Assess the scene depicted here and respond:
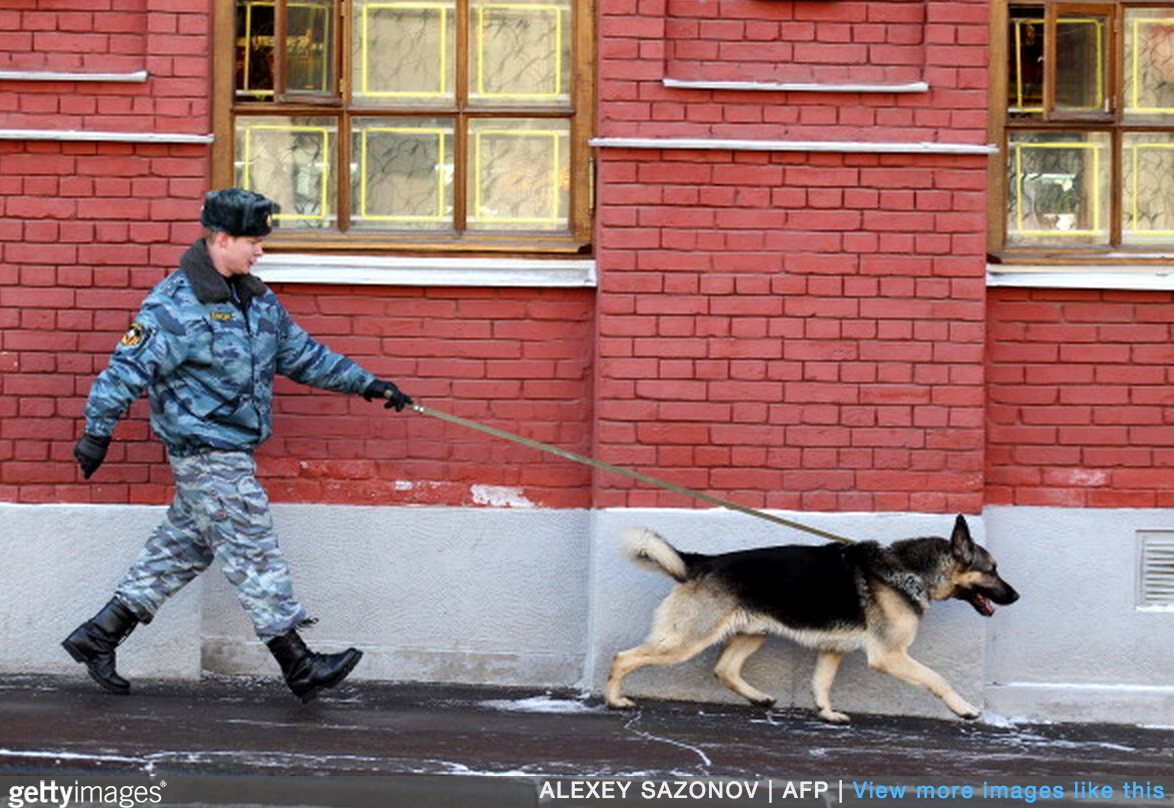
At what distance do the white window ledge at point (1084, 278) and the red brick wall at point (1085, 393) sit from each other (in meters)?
0.06

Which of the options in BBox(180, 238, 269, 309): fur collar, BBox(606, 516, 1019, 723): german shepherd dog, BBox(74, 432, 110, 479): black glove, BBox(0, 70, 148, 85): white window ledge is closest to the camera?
BBox(74, 432, 110, 479): black glove

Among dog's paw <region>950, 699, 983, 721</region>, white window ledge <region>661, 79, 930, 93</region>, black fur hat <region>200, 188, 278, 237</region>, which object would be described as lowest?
dog's paw <region>950, 699, 983, 721</region>

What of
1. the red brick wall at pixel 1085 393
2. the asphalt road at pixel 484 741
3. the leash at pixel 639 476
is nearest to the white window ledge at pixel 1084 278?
the red brick wall at pixel 1085 393

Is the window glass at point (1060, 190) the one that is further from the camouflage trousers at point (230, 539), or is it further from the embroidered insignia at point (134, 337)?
the embroidered insignia at point (134, 337)

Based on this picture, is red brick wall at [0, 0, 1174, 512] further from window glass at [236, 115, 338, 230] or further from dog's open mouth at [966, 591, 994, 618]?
dog's open mouth at [966, 591, 994, 618]

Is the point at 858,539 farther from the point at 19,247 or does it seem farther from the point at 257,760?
the point at 19,247

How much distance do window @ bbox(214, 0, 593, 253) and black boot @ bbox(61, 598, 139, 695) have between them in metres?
1.80

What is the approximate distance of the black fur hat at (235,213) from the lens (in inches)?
281

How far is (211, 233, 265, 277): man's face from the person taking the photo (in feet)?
23.6

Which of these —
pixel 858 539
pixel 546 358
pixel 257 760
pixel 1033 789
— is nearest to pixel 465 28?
pixel 546 358

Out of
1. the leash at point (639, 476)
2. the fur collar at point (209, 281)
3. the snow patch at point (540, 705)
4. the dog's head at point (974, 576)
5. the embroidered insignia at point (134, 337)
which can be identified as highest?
the fur collar at point (209, 281)

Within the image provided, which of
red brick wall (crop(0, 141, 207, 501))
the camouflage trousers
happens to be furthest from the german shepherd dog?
red brick wall (crop(0, 141, 207, 501))

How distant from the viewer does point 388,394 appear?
24.5ft

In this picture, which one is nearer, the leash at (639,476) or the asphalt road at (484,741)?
the asphalt road at (484,741)
